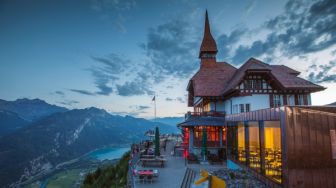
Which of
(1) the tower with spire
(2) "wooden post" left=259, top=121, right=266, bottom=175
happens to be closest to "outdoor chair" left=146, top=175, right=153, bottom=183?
(2) "wooden post" left=259, top=121, right=266, bottom=175

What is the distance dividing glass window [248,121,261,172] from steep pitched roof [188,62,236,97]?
13440mm

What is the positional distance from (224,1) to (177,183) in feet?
61.6

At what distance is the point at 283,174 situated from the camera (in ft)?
26.2

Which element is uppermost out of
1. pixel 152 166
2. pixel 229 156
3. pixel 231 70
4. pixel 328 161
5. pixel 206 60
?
pixel 206 60

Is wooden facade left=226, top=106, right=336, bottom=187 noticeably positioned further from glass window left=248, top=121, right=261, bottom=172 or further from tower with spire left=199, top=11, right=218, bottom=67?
tower with spire left=199, top=11, right=218, bottom=67

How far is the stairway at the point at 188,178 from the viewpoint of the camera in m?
13.0

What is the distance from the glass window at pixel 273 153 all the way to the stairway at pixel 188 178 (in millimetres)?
5015

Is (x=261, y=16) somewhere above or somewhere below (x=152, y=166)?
above

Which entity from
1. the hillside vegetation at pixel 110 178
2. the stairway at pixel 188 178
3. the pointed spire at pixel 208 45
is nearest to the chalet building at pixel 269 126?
the stairway at pixel 188 178

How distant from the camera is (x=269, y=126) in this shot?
993cm

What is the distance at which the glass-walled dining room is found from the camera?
9.19 meters

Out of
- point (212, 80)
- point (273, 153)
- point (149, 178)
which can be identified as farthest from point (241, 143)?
point (212, 80)

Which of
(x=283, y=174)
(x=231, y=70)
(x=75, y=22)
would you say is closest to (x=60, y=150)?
(x=75, y=22)

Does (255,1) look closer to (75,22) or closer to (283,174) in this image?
(283,174)
